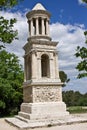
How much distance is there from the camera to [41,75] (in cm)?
1683

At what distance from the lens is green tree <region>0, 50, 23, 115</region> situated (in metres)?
24.9

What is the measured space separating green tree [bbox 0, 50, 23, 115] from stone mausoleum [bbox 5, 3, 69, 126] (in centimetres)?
766

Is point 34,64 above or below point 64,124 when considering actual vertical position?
above

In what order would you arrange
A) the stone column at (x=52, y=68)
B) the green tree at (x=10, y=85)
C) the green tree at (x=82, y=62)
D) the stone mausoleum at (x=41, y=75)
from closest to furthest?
the green tree at (x=82, y=62) → the stone mausoleum at (x=41, y=75) → the stone column at (x=52, y=68) → the green tree at (x=10, y=85)

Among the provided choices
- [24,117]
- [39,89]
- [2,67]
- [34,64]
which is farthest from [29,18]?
[2,67]

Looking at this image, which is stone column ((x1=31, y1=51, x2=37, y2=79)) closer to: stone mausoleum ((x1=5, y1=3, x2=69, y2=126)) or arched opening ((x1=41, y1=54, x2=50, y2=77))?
stone mausoleum ((x1=5, y1=3, x2=69, y2=126))

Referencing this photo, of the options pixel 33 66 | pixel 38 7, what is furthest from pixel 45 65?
pixel 38 7

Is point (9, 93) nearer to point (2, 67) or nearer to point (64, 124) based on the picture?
point (2, 67)

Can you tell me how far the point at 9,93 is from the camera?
25.4 metres

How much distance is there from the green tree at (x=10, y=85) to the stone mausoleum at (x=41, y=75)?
7.66 metres

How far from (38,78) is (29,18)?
4698 mm

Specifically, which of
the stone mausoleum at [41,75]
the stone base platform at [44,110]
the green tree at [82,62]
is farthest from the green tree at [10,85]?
the green tree at [82,62]

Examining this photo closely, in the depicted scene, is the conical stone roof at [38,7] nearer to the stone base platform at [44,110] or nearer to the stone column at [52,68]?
the stone column at [52,68]

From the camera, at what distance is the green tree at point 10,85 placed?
2488 centimetres
